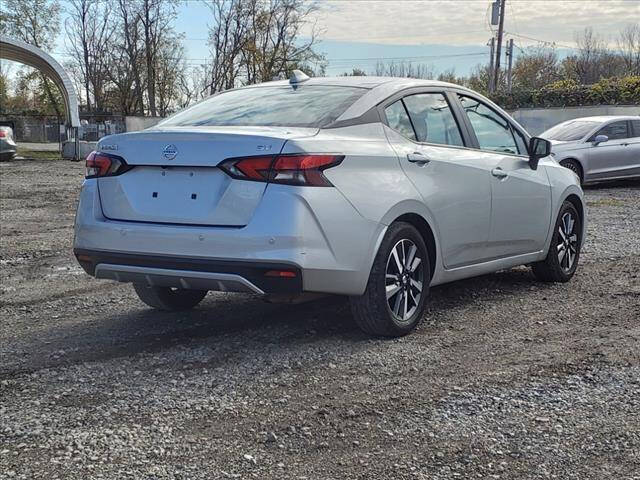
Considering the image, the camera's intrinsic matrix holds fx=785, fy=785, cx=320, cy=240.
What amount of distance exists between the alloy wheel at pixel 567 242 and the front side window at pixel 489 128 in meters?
0.88

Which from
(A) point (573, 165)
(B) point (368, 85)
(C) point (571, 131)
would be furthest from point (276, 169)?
(C) point (571, 131)

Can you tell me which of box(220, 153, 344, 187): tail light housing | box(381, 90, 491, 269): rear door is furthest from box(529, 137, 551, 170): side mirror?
box(220, 153, 344, 187): tail light housing

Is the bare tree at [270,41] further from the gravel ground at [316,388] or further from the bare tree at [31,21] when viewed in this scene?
the gravel ground at [316,388]

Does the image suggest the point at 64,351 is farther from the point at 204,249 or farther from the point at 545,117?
the point at 545,117

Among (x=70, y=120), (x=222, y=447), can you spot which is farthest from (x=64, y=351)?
(x=70, y=120)

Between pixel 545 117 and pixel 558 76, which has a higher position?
pixel 558 76

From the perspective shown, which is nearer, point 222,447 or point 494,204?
point 222,447

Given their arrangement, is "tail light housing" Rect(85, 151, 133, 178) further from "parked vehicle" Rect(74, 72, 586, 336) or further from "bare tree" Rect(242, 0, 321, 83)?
"bare tree" Rect(242, 0, 321, 83)

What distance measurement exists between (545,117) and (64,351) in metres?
27.4

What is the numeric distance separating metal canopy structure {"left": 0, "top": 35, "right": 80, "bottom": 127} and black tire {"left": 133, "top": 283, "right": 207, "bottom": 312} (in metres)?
24.6

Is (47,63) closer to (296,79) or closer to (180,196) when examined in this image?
(296,79)

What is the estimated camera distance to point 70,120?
95.0 ft

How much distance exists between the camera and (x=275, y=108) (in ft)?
16.8

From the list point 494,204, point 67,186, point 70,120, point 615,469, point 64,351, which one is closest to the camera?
point 615,469
